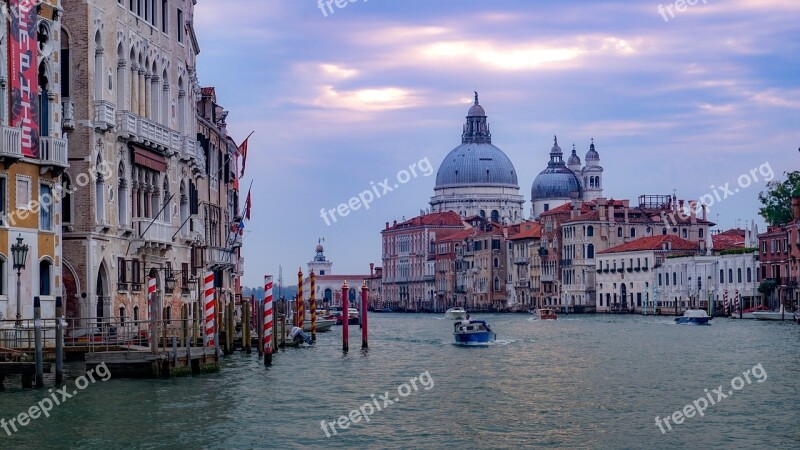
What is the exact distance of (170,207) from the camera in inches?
1663

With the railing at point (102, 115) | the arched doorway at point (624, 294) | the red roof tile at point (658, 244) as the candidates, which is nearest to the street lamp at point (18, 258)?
the railing at point (102, 115)

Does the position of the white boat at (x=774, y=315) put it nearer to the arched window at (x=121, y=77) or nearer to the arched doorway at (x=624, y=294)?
the arched doorway at (x=624, y=294)

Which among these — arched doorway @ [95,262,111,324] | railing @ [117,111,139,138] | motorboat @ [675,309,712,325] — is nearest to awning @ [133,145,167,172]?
railing @ [117,111,139,138]

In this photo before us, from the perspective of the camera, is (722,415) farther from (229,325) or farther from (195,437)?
(229,325)

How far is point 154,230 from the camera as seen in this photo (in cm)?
3969

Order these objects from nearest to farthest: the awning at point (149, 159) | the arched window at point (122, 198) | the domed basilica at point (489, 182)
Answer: the arched window at point (122, 198) < the awning at point (149, 159) < the domed basilica at point (489, 182)

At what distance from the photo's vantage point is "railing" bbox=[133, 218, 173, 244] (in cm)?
3859

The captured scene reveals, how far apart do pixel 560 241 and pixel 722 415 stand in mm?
102155

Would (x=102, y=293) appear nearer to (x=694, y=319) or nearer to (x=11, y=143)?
(x=11, y=143)

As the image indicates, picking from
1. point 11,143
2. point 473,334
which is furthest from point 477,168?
point 11,143

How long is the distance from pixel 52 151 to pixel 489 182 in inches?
5678

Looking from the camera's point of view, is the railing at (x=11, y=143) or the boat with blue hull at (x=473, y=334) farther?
the boat with blue hull at (x=473, y=334)

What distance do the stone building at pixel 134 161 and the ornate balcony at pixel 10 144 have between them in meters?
3.73

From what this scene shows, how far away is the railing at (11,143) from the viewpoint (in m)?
30.4
